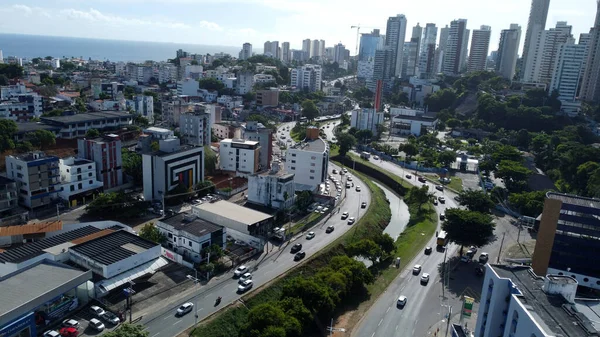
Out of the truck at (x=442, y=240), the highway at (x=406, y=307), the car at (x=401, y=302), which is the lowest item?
the highway at (x=406, y=307)

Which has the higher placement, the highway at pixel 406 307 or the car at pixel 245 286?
the car at pixel 245 286

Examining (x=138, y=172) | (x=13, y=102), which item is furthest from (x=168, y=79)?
(x=138, y=172)

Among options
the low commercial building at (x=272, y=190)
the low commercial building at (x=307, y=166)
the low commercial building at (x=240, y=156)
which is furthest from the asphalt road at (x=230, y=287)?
the low commercial building at (x=240, y=156)

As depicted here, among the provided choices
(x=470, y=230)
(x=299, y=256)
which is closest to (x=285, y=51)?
A: (x=470, y=230)

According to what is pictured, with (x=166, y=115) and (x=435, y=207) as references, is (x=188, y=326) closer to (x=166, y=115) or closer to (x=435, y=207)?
(x=435, y=207)

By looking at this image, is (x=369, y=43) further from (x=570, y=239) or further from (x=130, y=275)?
(x=130, y=275)

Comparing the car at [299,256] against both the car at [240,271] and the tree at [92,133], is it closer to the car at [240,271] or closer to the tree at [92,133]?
the car at [240,271]
